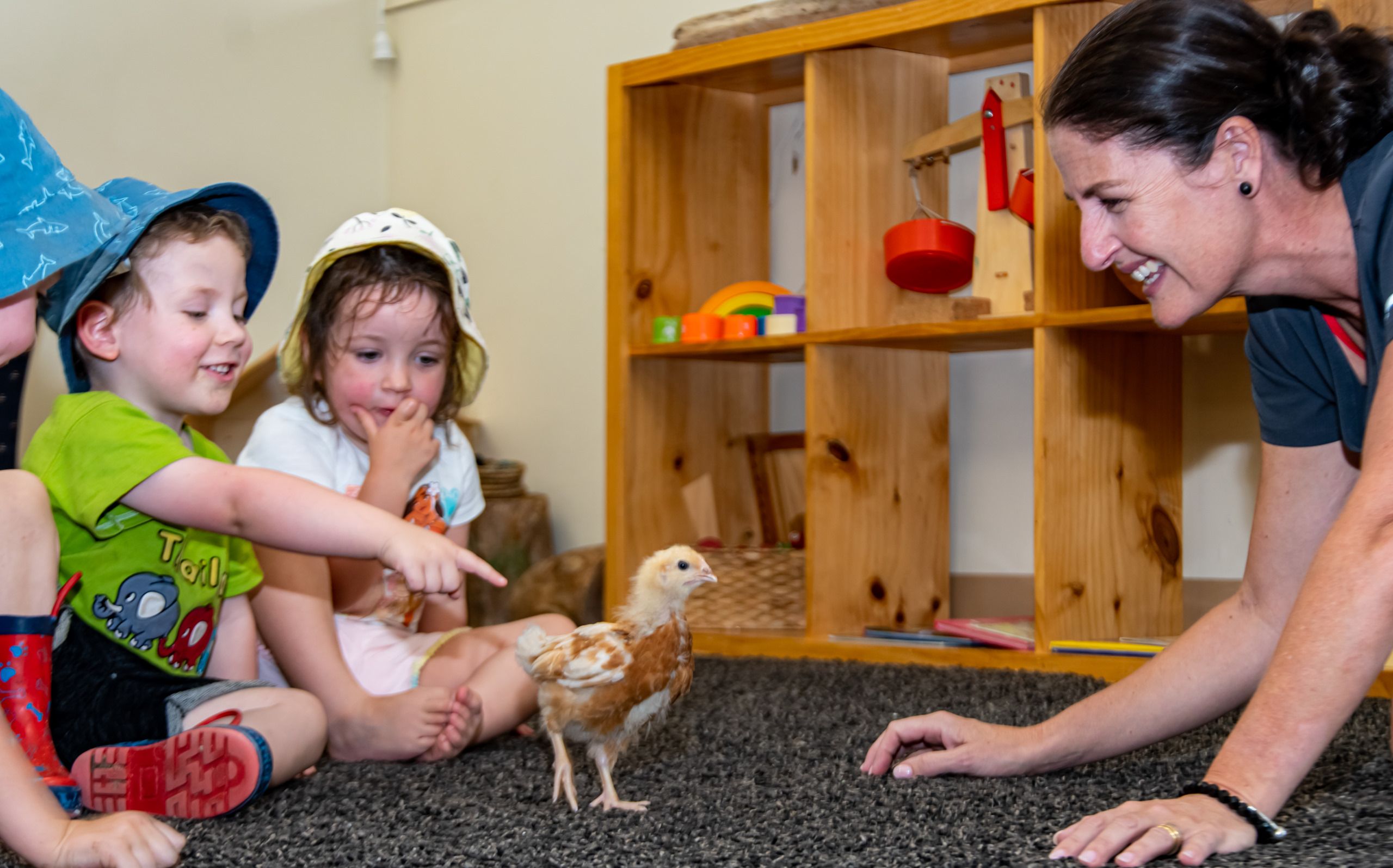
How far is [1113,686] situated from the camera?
1.12 metres

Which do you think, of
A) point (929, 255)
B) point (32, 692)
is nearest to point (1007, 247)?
point (929, 255)

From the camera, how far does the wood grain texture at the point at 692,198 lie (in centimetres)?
227

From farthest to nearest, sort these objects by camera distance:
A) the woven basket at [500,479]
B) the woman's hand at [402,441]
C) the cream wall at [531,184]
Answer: the cream wall at [531,184], the woven basket at [500,479], the woman's hand at [402,441]

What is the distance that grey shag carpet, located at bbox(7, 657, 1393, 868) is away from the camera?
A: 3.02 feet

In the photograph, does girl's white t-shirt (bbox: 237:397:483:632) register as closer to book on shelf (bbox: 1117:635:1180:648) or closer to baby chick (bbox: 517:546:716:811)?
baby chick (bbox: 517:546:716:811)

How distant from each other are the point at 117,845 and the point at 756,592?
4.58 feet

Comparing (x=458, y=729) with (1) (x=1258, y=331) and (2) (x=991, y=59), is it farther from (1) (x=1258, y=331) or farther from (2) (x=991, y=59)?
(2) (x=991, y=59)

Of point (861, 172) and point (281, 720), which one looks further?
point (861, 172)

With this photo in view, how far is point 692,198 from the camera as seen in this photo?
2.39 m

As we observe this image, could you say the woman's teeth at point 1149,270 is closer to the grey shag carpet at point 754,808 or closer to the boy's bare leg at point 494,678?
the grey shag carpet at point 754,808

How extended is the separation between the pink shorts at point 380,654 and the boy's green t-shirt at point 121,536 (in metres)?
0.25

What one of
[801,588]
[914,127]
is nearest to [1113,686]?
[801,588]

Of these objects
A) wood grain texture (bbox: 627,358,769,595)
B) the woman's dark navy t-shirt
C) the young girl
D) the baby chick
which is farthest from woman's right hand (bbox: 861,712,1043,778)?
wood grain texture (bbox: 627,358,769,595)

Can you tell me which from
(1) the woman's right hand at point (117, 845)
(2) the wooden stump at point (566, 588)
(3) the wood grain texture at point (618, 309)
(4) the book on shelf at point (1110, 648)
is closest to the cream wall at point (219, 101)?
(2) the wooden stump at point (566, 588)
